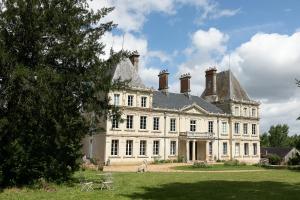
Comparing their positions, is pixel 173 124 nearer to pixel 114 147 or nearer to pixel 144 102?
pixel 144 102

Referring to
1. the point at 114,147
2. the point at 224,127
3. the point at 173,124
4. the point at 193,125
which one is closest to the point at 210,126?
the point at 224,127

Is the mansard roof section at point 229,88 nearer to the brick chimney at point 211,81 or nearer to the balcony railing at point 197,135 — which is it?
the brick chimney at point 211,81

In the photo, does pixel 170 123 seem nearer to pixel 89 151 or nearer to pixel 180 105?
pixel 180 105

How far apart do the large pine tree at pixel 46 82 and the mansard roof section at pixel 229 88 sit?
30.4 m

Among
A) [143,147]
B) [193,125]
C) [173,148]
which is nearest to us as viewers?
[143,147]

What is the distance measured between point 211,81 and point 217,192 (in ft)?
105

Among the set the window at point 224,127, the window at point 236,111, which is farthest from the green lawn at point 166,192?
the window at point 236,111

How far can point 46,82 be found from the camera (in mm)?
13078

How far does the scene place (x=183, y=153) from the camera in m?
38.6

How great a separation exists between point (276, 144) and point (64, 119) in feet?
256

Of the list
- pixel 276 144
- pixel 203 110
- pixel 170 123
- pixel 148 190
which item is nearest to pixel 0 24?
pixel 148 190

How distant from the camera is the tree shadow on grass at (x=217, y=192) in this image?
1298cm

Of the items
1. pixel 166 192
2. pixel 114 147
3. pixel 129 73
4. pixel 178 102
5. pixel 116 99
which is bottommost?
pixel 166 192

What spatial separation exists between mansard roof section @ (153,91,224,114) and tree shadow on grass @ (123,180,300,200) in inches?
858
